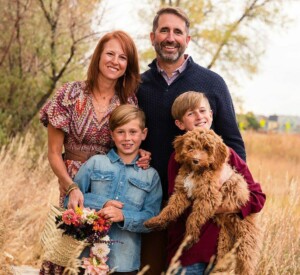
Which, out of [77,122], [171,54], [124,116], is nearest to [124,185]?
[124,116]

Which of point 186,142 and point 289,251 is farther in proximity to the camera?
point 289,251

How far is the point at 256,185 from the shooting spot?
411cm

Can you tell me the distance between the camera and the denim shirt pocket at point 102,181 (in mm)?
4410

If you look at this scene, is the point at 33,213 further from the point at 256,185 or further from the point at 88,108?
the point at 256,185

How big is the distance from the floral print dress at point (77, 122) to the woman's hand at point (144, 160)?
30 cm

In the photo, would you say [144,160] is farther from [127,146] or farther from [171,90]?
[171,90]

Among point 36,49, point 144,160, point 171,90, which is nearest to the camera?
point 144,160

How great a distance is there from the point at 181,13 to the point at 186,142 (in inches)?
62.1

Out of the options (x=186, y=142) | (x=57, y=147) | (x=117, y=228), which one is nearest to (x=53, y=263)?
(x=117, y=228)

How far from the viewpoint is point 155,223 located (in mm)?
3934

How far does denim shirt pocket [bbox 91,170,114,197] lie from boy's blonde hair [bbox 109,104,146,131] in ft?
1.19

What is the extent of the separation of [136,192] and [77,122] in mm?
739

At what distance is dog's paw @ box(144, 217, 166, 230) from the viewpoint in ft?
12.9

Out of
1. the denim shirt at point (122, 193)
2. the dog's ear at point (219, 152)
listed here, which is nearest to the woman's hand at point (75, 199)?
the denim shirt at point (122, 193)
